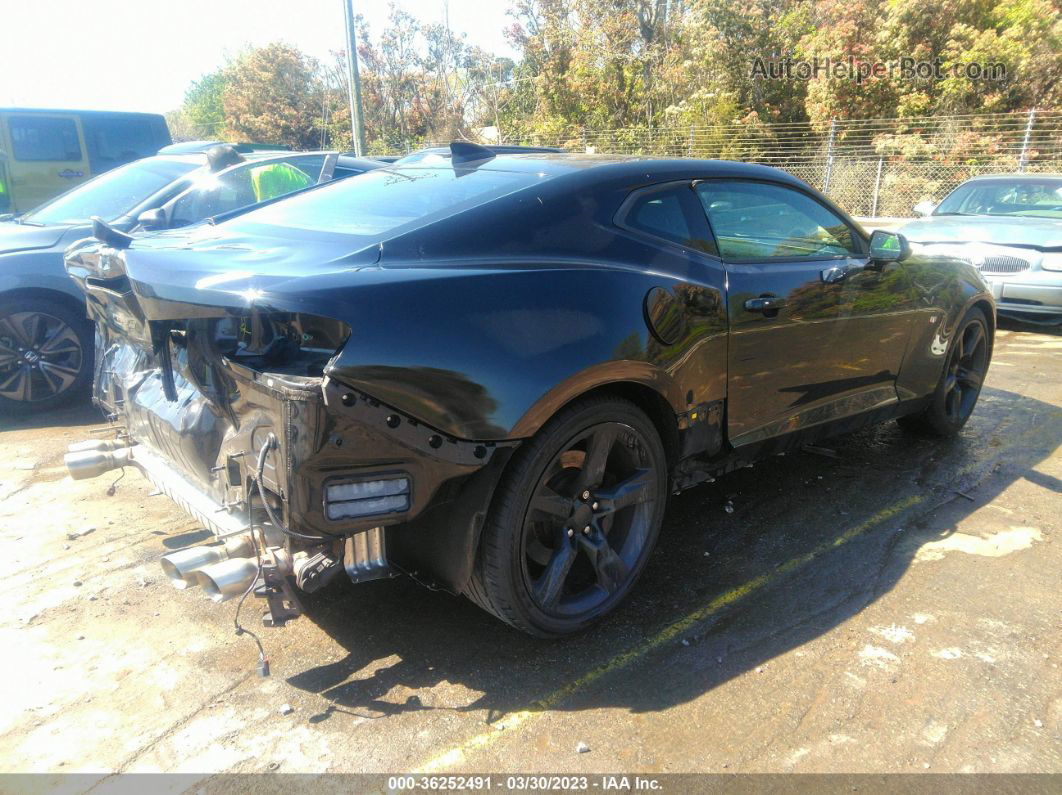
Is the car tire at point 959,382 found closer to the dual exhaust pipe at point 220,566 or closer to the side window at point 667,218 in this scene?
the side window at point 667,218

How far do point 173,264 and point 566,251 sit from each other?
4.33 feet

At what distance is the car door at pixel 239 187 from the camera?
237 inches

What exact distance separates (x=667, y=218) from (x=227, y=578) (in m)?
2.10

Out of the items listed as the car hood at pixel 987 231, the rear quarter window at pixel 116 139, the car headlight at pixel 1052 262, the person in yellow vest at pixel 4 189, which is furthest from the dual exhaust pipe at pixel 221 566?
the rear quarter window at pixel 116 139

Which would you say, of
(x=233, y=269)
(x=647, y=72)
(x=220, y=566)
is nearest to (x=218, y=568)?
(x=220, y=566)

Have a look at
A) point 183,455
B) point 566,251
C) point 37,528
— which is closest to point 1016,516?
point 566,251

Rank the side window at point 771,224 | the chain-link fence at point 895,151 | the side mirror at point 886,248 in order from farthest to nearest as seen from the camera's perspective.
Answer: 1. the chain-link fence at point 895,151
2. the side mirror at point 886,248
3. the side window at point 771,224

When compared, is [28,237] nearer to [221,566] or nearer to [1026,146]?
[221,566]

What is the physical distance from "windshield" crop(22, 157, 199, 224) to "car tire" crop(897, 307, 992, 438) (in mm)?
5899

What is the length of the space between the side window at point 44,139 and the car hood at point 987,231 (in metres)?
10.4

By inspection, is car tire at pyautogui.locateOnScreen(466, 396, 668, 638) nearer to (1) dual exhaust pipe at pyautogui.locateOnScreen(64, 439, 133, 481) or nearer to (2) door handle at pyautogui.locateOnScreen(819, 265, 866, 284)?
(2) door handle at pyautogui.locateOnScreen(819, 265, 866, 284)

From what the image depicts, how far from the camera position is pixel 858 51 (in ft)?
70.2

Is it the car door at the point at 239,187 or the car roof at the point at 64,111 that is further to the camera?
the car roof at the point at 64,111

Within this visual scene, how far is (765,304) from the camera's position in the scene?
3336 mm
